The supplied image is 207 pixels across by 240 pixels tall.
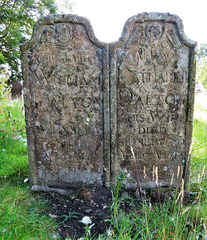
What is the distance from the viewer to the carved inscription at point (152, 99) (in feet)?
7.71

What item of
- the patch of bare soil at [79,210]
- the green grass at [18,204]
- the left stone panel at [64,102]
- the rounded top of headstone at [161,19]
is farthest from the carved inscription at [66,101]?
the rounded top of headstone at [161,19]

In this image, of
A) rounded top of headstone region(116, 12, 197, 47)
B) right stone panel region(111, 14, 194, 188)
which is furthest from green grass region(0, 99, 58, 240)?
rounded top of headstone region(116, 12, 197, 47)

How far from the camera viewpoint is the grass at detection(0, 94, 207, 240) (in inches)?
66.8

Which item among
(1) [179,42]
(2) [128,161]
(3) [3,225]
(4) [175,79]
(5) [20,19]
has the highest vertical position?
(5) [20,19]

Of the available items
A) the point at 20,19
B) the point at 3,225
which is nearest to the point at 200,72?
the point at 20,19

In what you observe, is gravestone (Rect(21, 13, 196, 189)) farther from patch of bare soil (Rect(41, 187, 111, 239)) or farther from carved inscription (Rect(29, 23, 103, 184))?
patch of bare soil (Rect(41, 187, 111, 239))

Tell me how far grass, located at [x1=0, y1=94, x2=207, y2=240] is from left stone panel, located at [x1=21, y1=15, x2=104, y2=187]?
410 mm

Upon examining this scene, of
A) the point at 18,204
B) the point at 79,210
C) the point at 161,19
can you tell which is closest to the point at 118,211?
the point at 79,210

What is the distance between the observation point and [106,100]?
8.06 ft

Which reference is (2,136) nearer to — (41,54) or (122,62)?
(41,54)

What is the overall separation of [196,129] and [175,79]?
2.43m

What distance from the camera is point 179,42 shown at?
7.66 feet

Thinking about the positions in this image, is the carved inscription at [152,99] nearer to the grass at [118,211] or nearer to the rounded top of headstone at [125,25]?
the rounded top of headstone at [125,25]

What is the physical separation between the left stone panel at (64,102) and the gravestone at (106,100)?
12mm
